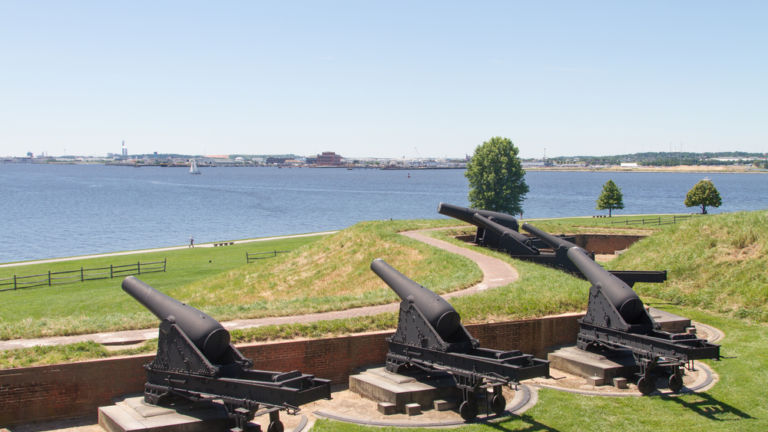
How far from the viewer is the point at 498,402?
10.8 metres

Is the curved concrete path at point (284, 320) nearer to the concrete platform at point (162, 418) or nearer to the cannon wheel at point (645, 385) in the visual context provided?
the concrete platform at point (162, 418)

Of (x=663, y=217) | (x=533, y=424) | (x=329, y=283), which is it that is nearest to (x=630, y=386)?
(x=533, y=424)

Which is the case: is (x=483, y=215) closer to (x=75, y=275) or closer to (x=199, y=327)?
(x=199, y=327)

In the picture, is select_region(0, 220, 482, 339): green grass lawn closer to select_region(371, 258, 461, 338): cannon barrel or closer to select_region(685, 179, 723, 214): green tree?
select_region(371, 258, 461, 338): cannon barrel

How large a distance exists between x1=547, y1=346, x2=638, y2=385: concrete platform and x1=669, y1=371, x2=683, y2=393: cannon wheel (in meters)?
1.00

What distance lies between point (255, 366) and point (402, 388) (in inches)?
102

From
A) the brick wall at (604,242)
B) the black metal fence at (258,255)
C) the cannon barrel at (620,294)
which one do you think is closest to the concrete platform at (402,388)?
the cannon barrel at (620,294)

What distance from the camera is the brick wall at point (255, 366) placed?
10398 mm

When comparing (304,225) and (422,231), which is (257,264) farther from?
(304,225)

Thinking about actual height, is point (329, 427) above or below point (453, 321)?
below

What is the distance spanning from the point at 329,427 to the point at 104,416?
3310 mm

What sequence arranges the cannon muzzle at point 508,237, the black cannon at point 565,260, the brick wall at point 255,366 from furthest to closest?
the cannon muzzle at point 508,237 < the black cannon at point 565,260 < the brick wall at point 255,366

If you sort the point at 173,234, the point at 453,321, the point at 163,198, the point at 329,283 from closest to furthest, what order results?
1. the point at 453,321
2. the point at 329,283
3. the point at 173,234
4. the point at 163,198

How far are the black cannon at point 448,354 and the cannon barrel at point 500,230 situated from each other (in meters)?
13.7
